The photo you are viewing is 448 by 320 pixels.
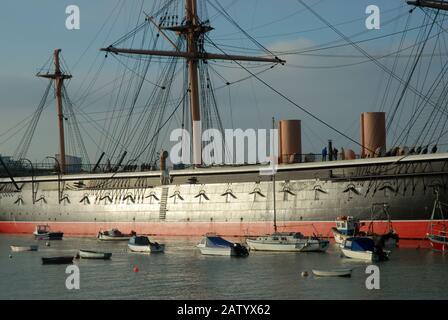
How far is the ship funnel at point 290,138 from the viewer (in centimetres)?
6875

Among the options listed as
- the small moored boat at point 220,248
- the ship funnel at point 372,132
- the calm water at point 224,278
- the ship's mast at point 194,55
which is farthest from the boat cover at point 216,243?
the ship's mast at point 194,55

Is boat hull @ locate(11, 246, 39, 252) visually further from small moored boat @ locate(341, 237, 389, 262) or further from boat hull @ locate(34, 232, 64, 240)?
small moored boat @ locate(341, 237, 389, 262)

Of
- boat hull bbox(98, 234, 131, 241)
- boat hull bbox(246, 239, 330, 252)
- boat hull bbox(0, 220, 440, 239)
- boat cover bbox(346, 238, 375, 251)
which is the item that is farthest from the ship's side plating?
boat cover bbox(346, 238, 375, 251)

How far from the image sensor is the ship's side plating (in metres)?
56.5

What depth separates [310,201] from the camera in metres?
61.4

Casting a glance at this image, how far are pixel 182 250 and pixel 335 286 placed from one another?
21129mm

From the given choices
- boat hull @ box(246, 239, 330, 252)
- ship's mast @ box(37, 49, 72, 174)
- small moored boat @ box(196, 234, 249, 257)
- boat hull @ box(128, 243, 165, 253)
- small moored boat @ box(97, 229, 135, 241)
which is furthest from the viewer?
ship's mast @ box(37, 49, 72, 174)

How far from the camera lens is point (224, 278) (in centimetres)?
4319

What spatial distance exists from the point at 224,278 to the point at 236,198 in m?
23.3

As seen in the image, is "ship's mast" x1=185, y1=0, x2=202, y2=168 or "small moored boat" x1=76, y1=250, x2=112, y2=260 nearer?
"small moored boat" x1=76, y1=250, x2=112, y2=260

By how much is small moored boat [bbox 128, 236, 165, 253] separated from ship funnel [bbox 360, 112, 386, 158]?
17171 millimetres

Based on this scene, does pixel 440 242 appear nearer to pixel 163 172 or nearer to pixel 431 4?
pixel 431 4

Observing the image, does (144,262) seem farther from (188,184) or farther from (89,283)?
(188,184)
